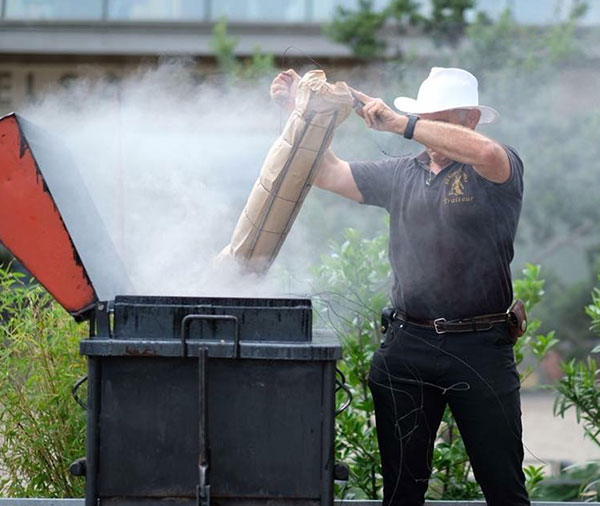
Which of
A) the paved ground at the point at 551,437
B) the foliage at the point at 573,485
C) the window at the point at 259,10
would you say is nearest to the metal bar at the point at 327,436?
the foliage at the point at 573,485

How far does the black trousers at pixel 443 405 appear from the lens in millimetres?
3197

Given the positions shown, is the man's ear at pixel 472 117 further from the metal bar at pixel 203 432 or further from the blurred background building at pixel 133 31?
the blurred background building at pixel 133 31

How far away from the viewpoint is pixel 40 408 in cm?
366

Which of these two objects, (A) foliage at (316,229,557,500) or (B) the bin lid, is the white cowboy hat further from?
(B) the bin lid

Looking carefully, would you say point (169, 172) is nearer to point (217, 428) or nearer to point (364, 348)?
point (364, 348)

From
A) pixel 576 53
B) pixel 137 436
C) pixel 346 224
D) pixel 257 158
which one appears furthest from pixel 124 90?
pixel 576 53

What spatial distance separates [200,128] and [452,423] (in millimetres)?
1860

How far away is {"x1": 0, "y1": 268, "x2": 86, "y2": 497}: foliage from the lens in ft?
12.1

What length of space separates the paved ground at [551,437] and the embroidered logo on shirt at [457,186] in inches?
144

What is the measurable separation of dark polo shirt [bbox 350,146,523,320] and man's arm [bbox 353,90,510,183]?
0.10m

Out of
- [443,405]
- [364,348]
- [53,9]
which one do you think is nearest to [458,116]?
[443,405]

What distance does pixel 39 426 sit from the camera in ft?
12.1

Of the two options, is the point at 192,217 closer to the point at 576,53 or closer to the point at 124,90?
the point at 124,90

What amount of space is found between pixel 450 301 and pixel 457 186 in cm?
43
